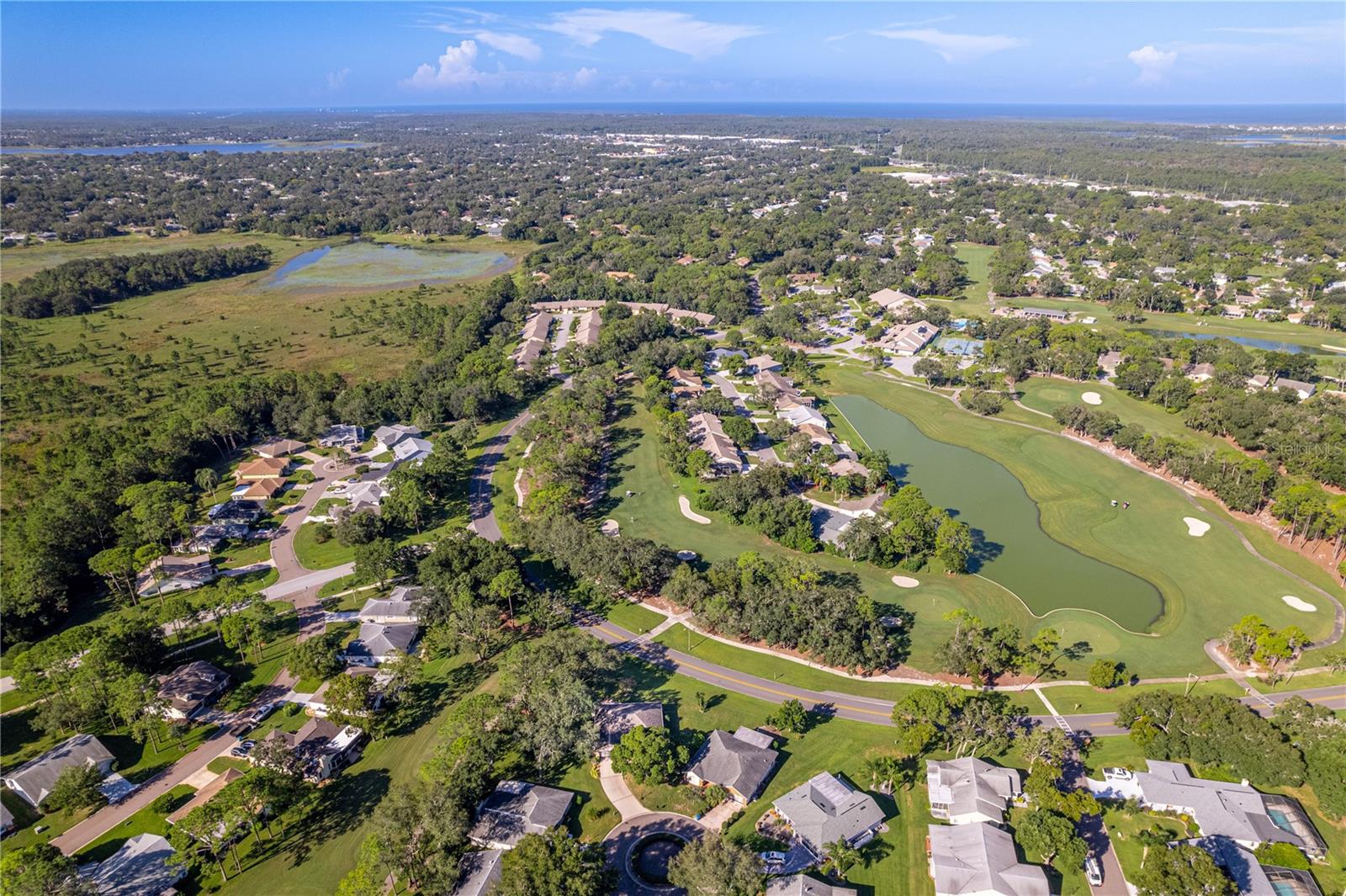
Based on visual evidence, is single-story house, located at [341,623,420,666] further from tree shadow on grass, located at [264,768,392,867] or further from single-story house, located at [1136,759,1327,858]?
single-story house, located at [1136,759,1327,858]

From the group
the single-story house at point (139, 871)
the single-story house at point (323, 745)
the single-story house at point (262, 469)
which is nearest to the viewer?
the single-story house at point (139, 871)

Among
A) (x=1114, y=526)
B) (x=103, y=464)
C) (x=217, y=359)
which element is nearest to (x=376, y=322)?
(x=217, y=359)

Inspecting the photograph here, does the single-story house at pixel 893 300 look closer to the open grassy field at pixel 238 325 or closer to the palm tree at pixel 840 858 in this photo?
the open grassy field at pixel 238 325

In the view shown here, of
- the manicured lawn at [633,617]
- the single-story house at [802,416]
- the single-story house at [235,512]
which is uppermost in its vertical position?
the single-story house at [802,416]

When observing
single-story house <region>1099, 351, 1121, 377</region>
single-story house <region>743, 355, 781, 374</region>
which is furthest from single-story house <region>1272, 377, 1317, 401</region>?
single-story house <region>743, 355, 781, 374</region>

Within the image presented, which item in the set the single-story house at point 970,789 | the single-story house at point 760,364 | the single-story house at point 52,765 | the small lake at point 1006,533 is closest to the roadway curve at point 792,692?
the single-story house at point 970,789

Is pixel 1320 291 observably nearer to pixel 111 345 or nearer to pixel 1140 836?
pixel 1140 836
